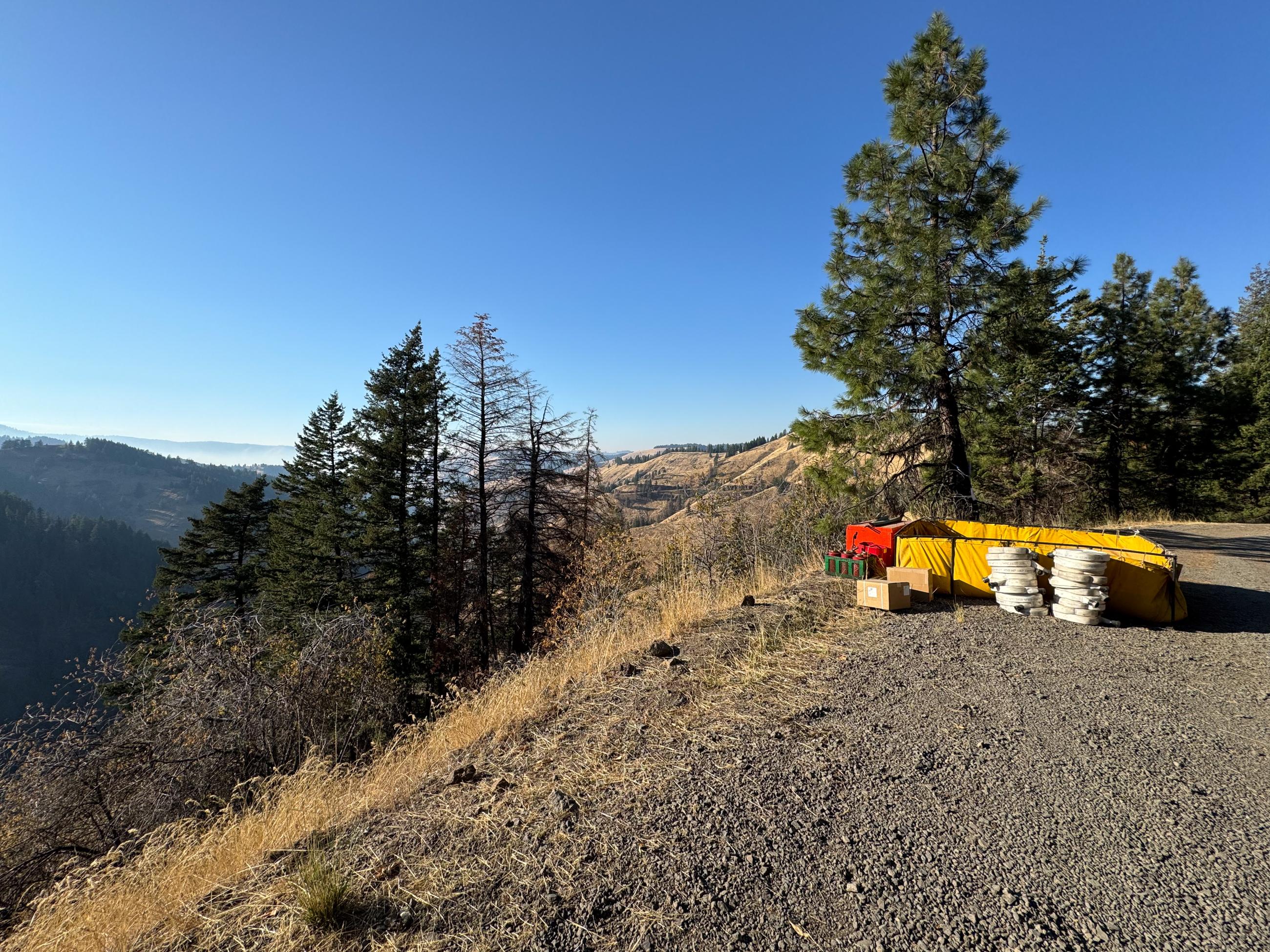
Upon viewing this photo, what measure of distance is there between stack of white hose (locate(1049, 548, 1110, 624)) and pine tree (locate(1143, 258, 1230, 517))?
2102 centimetres

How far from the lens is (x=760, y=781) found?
2.79 metres

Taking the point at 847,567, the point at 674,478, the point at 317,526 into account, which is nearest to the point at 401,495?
the point at 317,526

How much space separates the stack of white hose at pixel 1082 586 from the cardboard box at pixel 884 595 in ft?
5.04

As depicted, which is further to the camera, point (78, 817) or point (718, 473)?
point (718, 473)

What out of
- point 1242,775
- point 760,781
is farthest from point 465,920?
point 1242,775

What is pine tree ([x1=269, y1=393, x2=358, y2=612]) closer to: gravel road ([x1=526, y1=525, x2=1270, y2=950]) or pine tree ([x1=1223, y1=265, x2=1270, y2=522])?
gravel road ([x1=526, y1=525, x2=1270, y2=950])

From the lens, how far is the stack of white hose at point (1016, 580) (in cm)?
569

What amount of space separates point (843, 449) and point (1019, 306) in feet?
11.8

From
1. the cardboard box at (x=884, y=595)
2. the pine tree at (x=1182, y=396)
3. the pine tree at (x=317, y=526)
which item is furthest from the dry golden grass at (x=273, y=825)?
the pine tree at (x=1182, y=396)

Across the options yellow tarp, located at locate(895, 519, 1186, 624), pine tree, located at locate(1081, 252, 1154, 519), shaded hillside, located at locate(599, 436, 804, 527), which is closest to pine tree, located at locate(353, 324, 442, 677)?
yellow tarp, located at locate(895, 519, 1186, 624)

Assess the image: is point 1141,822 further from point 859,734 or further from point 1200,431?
point 1200,431

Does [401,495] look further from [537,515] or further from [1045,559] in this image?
[1045,559]

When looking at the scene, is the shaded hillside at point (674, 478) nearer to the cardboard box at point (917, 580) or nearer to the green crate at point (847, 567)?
the green crate at point (847, 567)

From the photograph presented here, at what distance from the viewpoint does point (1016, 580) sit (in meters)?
5.80
